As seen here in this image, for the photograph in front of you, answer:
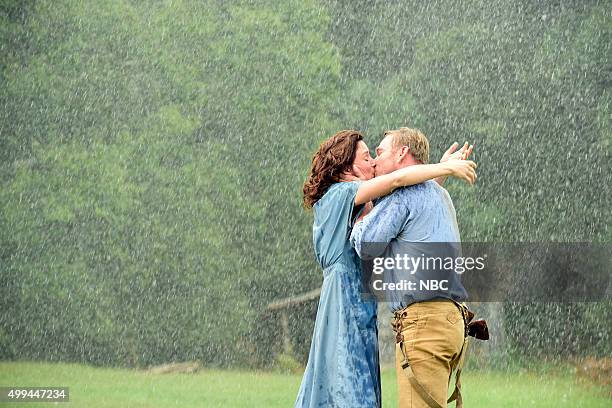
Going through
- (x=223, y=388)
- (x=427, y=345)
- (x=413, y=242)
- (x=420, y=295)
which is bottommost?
(x=223, y=388)

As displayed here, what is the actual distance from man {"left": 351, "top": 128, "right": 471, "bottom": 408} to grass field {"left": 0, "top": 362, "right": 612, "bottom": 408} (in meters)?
5.31

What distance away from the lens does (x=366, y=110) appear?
10.5 m

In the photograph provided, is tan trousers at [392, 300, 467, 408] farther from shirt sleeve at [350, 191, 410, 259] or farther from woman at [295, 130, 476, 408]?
woman at [295, 130, 476, 408]

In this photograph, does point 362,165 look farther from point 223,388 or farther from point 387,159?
point 223,388

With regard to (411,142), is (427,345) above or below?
below

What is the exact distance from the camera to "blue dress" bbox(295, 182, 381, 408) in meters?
3.19

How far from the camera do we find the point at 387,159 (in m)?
3.11

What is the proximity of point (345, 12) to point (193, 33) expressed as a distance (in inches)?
65.3

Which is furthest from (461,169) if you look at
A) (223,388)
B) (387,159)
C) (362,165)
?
(223,388)

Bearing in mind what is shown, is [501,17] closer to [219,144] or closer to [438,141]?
[438,141]

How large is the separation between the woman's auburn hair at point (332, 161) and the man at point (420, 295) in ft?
0.93

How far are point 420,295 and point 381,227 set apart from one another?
0.22 m

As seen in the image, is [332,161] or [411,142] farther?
[332,161]

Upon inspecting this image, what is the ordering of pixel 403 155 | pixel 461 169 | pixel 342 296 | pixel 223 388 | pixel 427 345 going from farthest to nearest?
pixel 223 388 → pixel 342 296 → pixel 403 155 → pixel 461 169 → pixel 427 345
